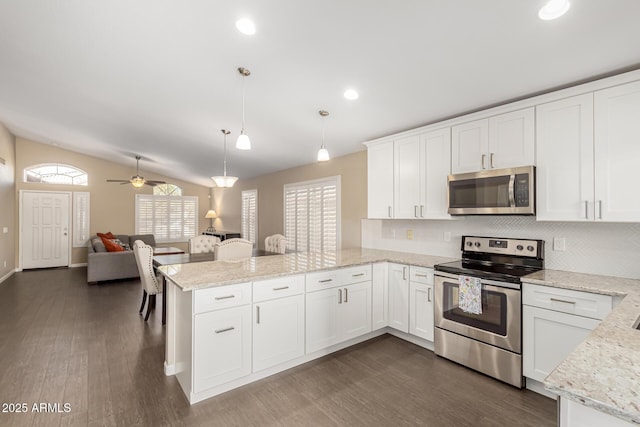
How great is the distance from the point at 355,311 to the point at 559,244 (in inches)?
Result: 77.5

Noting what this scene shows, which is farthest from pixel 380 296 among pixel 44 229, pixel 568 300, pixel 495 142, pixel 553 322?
pixel 44 229

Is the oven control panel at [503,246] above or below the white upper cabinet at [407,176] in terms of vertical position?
below

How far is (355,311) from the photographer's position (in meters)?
3.07

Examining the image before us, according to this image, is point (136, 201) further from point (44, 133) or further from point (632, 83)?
point (632, 83)

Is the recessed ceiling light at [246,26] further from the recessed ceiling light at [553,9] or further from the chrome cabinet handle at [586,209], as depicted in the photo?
the chrome cabinet handle at [586,209]

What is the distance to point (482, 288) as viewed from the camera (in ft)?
8.38

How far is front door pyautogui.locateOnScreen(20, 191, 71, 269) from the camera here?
293 inches

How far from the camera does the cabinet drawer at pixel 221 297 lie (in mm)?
2139

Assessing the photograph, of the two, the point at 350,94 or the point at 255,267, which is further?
the point at 350,94

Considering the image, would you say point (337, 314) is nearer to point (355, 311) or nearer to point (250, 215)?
point (355, 311)

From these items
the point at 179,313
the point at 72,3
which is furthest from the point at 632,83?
the point at 72,3

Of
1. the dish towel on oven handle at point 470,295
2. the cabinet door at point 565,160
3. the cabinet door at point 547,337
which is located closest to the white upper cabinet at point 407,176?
the dish towel on oven handle at point 470,295

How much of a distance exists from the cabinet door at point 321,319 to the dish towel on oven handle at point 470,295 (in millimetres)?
1134

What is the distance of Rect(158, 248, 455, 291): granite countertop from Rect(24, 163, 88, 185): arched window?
752 cm
